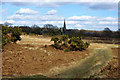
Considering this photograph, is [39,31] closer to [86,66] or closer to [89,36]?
[89,36]

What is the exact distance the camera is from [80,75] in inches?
270

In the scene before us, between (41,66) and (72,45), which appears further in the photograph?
(72,45)

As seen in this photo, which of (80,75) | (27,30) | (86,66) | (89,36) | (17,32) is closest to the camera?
(80,75)

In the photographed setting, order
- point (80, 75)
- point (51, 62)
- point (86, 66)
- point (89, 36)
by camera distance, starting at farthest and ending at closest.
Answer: point (89, 36) → point (51, 62) → point (86, 66) → point (80, 75)

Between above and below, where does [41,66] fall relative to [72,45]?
below

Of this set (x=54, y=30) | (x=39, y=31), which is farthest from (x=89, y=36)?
(x=39, y=31)

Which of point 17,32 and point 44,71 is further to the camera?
point 17,32

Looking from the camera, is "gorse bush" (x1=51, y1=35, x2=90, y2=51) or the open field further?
"gorse bush" (x1=51, y1=35, x2=90, y2=51)

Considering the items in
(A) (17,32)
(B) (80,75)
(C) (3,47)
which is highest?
(A) (17,32)

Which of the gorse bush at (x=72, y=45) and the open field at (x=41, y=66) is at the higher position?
the gorse bush at (x=72, y=45)

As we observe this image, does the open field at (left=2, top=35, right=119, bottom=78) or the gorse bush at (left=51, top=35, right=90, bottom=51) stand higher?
the gorse bush at (left=51, top=35, right=90, bottom=51)

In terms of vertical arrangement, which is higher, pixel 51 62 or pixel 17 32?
pixel 17 32

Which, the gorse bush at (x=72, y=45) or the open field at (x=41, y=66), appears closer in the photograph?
the open field at (x=41, y=66)

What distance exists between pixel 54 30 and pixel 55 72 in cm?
2330
